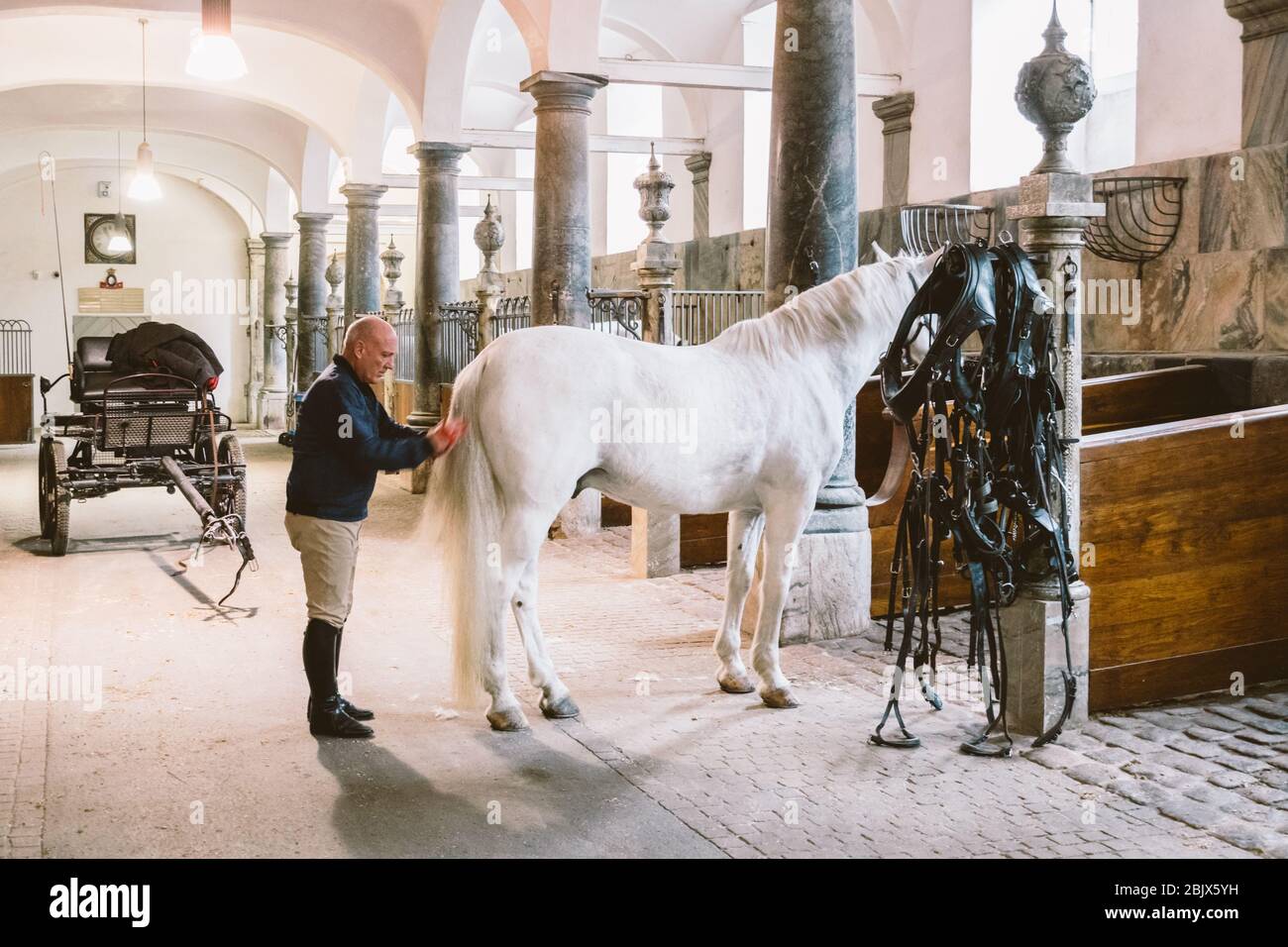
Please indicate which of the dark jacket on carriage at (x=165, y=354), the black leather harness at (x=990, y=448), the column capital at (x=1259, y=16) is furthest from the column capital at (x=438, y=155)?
the black leather harness at (x=990, y=448)

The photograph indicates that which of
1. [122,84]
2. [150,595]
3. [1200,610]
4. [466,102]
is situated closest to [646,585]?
[150,595]

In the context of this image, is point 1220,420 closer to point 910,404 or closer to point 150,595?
point 910,404

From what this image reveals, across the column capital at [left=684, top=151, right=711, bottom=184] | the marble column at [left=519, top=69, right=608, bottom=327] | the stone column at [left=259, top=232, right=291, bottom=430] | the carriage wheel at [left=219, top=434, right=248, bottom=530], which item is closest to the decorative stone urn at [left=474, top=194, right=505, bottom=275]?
the marble column at [left=519, top=69, right=608, bottom=327]

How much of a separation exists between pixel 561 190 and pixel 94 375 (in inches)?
171

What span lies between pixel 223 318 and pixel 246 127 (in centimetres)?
750

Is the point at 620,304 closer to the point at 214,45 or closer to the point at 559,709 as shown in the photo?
the point at 214,45

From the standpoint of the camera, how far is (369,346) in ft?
15.9

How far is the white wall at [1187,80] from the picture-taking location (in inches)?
378

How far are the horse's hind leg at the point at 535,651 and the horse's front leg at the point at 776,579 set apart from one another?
33.0 inches

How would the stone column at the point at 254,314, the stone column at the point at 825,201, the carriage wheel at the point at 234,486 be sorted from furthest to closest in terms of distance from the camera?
the stone column at the point at 254,314
the carriage wheel at the point at 234,486
the stone column at the point at 825,201

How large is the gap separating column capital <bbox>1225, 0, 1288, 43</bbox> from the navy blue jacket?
636 cm

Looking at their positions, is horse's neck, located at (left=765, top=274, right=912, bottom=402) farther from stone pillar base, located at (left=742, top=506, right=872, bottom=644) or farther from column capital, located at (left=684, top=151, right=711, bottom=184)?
column capital, located at (left=684, top=151, right=711, bottom=184)

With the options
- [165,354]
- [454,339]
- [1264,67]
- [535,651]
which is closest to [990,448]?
[535,651]

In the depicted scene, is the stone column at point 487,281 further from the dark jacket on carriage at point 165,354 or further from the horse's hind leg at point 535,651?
the horse's hind leg at point 535,651
